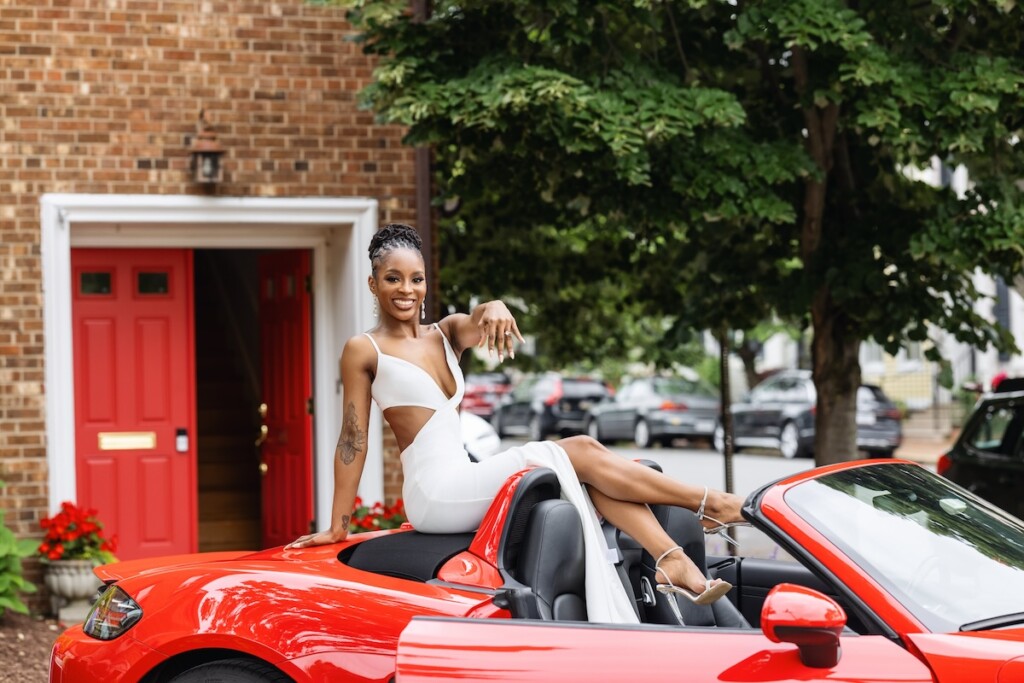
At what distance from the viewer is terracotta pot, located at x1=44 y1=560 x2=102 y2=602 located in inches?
340

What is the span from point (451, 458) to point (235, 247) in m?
5.49

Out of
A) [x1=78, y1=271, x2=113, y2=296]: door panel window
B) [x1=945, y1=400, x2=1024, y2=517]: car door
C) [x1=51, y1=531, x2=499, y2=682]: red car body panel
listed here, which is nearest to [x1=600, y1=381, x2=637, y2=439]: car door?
[x1=945, y1=400, x2=1024, y2=517]: car door

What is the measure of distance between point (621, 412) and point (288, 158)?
19067 mm

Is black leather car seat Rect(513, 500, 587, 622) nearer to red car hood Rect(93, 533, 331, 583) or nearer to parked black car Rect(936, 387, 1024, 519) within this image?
red car hood Rect(93, 533, 331, 583)

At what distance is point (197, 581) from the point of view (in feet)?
14.8

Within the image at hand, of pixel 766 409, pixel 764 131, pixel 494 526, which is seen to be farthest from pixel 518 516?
pixel 766 409

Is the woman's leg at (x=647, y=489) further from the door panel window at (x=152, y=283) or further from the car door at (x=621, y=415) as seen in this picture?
the car door at (x=621, y=415)

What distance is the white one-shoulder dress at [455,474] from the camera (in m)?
4.20

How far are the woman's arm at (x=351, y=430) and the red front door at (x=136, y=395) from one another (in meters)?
5.26

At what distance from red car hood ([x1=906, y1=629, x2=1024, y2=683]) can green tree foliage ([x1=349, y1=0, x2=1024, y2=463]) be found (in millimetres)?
4626

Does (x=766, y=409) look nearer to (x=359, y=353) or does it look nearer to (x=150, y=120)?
(x=150, y=120)

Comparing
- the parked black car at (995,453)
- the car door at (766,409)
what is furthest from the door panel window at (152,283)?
the car door at (766,409)

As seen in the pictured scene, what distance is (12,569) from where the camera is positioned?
8.15 meters

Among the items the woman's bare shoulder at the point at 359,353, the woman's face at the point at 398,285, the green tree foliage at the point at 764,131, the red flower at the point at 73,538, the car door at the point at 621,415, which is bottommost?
the car door at the point at 621,415
